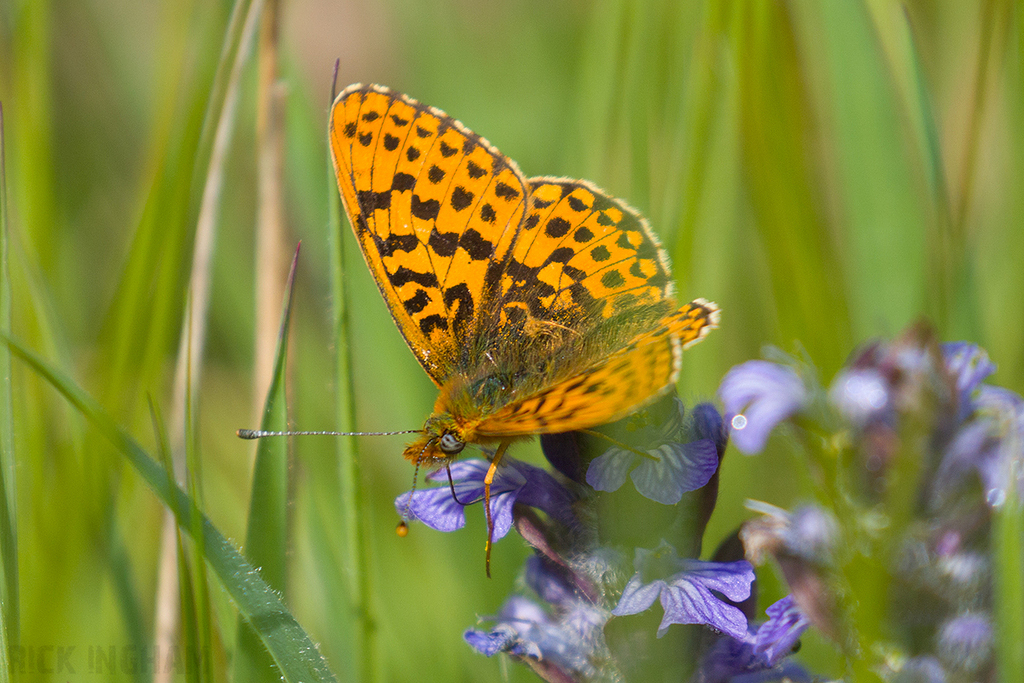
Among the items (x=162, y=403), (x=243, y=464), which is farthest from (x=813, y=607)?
(x=162, y=403)

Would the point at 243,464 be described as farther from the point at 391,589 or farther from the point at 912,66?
the point at 912,66

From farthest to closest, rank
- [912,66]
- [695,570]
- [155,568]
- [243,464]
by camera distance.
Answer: [243,464], [155,568], [912,66], [695,570]

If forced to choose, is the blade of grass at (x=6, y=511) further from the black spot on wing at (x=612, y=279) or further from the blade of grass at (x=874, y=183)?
the blade of grass at (x=874, y=183)

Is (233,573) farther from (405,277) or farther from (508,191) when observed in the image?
(508,191)

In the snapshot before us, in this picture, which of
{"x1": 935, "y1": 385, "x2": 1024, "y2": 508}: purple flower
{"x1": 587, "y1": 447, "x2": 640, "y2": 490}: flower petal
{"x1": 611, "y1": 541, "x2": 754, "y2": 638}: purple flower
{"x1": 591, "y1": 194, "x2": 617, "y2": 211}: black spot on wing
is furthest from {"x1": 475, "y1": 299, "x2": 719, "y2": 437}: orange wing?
{"x1": 591, "y1": 194, "x2": 617, "y2": 211}: black spot on wing

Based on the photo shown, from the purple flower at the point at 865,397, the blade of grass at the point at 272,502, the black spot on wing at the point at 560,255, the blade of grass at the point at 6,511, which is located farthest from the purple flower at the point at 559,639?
the black spot on wing at the point at 560,255
